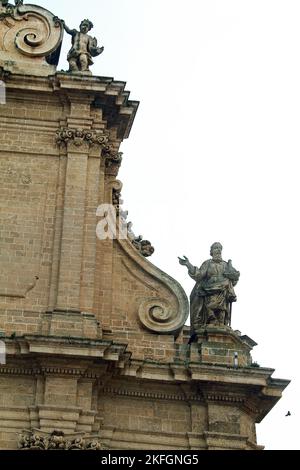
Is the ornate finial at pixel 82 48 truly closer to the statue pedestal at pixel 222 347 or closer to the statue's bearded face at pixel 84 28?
the statue's bearded face at pixel 84 28

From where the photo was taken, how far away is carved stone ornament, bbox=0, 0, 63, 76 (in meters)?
17.2

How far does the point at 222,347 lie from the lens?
14797 millimetres

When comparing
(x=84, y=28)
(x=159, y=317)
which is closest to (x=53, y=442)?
(x=159, y=317)

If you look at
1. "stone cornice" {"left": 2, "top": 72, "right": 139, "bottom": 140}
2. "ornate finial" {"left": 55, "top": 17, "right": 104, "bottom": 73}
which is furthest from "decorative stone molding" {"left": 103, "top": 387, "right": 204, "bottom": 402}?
"ornate finial" {"left": 55, "top": 17, "right": 104, "bottom": 73}

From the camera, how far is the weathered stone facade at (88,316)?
45.7 ft

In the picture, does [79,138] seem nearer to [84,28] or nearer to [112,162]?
[112,162]

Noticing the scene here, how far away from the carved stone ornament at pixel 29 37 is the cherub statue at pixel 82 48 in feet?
0.98

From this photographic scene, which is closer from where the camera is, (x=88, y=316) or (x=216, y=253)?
(x=88, y=316)

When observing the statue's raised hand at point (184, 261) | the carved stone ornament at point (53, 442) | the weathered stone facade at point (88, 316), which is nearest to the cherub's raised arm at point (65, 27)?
the weathered stone facade at point (88, 316)

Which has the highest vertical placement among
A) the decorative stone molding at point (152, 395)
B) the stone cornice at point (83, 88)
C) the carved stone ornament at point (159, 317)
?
the stone cornice at point (83, 88)

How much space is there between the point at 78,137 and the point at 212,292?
362 cm

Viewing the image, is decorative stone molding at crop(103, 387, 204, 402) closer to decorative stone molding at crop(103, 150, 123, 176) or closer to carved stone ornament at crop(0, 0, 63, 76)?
decorative stone molding at crop(103, 150, 123, 176)
